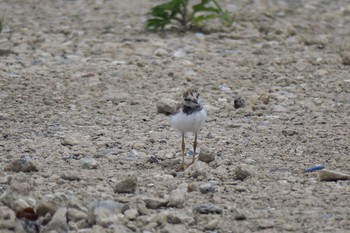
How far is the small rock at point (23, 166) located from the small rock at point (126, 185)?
77 centimetres

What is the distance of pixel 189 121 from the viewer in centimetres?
678

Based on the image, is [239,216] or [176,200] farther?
[176,200]

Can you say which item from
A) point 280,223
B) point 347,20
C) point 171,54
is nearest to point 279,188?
point 280,223

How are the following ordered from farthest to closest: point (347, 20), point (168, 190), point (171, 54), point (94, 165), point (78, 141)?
1. point (347, 20)
2. point (171, 54)
3. point (78, 141)
4. point (94, 165)
5. point (168, 190)

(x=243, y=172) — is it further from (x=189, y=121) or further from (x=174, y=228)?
(x=174, y=228)

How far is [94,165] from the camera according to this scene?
6613mm

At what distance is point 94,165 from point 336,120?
2.60 meters

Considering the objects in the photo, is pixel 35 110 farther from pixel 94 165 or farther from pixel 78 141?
pixel 94 165

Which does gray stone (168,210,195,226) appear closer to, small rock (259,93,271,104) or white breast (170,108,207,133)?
white breast (170,108,207,133)

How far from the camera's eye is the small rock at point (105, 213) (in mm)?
5336

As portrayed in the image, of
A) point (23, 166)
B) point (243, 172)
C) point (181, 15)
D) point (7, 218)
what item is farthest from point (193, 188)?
point (181, 15)

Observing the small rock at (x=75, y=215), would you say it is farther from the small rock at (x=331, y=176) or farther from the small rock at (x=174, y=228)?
the small rock at (x=331, y=176)

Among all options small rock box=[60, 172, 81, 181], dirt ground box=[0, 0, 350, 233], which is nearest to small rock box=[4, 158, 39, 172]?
dirt ground box=[0, 0, 350, 233]

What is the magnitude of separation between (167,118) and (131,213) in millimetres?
2643
